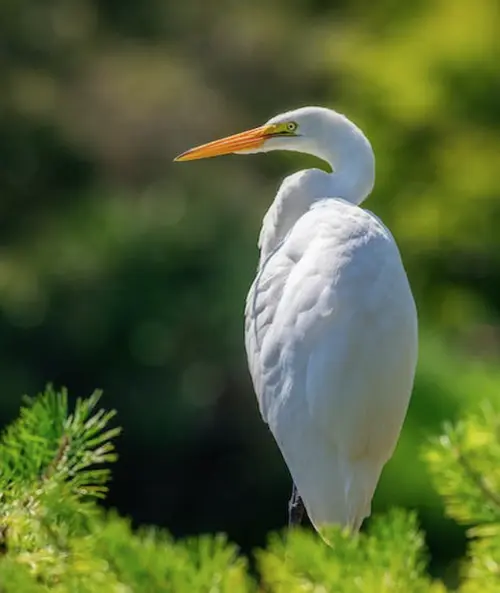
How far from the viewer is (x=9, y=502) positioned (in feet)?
2.52

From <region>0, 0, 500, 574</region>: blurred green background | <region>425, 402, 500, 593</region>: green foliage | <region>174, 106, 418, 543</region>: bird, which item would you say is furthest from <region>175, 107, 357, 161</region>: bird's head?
<region>0, 0, 500, 574</region>: blurred green background

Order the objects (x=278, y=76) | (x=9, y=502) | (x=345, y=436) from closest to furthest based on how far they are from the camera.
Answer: (x=9, y=502) < (x=345, y=436) < (x=278, y=76)

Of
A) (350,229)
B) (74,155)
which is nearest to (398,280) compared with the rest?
(350,229)

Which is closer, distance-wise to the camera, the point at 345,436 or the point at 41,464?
the point at 41,464

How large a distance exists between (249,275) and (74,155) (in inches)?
68.4

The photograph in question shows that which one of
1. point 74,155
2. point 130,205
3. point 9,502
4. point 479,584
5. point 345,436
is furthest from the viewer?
point 74,155

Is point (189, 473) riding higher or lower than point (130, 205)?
lower

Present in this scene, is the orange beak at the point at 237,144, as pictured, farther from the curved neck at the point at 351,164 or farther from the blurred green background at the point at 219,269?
the blurred green background at the point at 219,269

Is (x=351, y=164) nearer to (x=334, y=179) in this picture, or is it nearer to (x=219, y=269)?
(x=334, y=179)

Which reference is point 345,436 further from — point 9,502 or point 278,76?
point 278,76

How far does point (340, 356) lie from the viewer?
134 cm

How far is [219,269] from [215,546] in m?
4.22

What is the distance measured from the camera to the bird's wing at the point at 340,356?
1352mm

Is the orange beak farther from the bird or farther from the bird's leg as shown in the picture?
the bird's leg
